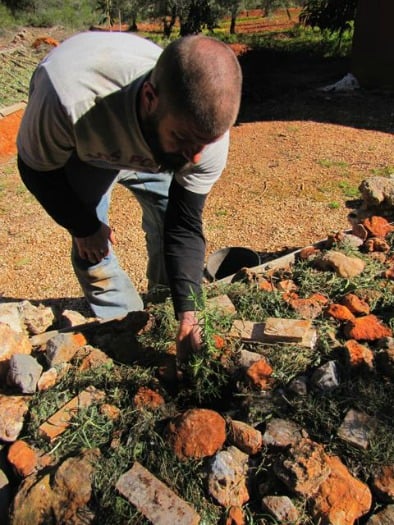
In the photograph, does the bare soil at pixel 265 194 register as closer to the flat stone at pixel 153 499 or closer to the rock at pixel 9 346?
the rock at pixel 9 346

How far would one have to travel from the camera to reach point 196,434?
5.82 ft

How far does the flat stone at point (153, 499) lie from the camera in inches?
62.0

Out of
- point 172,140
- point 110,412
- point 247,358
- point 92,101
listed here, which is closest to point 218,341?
point 247,358

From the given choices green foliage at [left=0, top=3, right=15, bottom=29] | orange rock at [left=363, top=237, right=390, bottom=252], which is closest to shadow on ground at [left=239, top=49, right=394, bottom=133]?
orange rock at [left=363, top=237, right=390, bottom=252]

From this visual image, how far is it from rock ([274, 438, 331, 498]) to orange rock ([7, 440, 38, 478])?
2.82ft

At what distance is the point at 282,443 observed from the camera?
1.78 meters

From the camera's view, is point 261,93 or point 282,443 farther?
point 261,93

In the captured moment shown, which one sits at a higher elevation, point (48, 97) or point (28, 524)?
point (48, 97)

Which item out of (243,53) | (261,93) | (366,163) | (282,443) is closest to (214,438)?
(282,443)

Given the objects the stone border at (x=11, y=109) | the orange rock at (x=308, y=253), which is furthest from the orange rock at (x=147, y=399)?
the stone border at (x=11, y=109)

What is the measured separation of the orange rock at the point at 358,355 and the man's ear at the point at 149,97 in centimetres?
121

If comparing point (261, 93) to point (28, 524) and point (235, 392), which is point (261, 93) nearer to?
point (235, 392)

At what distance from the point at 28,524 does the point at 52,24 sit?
54.5 ft

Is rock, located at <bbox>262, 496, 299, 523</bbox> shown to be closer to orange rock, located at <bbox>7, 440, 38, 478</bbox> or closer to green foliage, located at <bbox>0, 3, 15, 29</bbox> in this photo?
orange rock, located at <bbox>7, 440, 38, 478</bbox>
